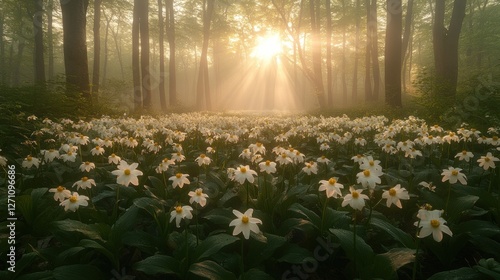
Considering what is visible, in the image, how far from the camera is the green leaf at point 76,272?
1.81 m

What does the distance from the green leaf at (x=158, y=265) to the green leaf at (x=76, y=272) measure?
0.95ft

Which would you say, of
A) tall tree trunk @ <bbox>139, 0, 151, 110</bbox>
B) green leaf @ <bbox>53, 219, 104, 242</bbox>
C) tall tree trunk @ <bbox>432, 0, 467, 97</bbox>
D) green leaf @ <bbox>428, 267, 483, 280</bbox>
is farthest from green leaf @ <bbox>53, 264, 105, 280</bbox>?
tall tree trunk @ <bbox>139, 0, 151, 110</bbox>

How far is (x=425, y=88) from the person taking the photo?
36.1ft

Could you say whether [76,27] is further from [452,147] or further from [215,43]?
[215,43]

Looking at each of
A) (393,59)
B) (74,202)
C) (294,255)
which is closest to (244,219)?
(294,255)

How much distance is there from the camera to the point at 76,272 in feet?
6.13

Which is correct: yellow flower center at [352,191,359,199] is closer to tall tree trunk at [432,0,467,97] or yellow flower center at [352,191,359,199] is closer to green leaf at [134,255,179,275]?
green leaf at [134,255,179,275]

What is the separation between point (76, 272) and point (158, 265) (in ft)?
1.61

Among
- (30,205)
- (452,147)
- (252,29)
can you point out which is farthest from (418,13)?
(30,205)

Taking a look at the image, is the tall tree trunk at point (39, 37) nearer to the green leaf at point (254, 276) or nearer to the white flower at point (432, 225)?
the green leaf at point (254, 276)

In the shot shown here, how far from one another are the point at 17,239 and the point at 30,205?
0.96ft

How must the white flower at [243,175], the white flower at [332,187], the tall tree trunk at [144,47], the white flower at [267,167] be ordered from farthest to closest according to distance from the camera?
1. the tall tree trunk at [144,47]
2. the white flower at [267,167]
3. the white flower at [243,175]
4. the white flower at [332,187]

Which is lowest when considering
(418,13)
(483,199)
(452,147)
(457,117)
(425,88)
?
(483,199)

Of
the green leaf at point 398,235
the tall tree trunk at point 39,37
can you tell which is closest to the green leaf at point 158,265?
the green leaf at point 398,235
